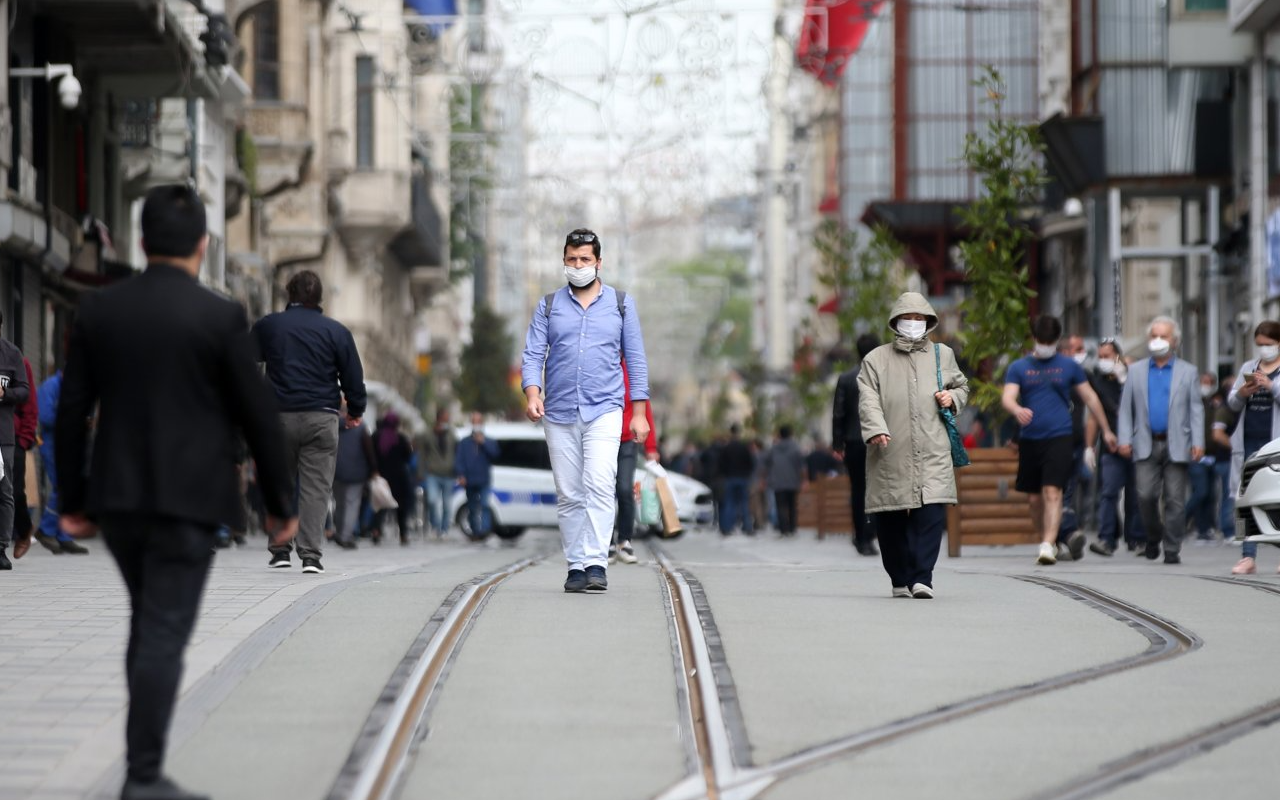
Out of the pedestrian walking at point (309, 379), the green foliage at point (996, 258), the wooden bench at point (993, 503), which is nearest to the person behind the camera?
the pedestrian walking at point (309, 379)

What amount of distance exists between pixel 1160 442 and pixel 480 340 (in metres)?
72.7

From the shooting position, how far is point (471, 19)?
33.0 meters

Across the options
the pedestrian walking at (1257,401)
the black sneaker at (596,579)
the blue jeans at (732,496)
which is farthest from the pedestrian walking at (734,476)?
the black sneaker at (596,579)

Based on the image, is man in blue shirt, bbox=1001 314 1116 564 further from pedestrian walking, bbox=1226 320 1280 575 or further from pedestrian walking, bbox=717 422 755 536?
pedestrian walking, bbox=717 422 755 536

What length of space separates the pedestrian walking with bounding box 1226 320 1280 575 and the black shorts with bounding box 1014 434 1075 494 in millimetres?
1166

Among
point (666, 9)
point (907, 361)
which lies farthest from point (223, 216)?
point (907, 361)

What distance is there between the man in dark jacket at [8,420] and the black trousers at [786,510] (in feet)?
66.2

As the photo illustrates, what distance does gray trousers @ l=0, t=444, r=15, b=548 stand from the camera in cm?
1544

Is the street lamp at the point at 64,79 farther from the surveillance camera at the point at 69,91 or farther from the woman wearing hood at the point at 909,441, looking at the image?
the woman wearing hood at the point at 909,441

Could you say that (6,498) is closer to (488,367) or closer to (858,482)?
(858,482)

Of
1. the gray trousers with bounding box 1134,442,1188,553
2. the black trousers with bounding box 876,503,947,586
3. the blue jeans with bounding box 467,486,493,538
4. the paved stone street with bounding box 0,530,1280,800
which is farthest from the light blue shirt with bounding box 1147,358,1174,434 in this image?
the blue jeans with bounding box 467,486,493,538

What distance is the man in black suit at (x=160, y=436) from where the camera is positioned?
6.22 meters

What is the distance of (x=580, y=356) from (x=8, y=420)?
5070 millimetres

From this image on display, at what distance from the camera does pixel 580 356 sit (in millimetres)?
12164
